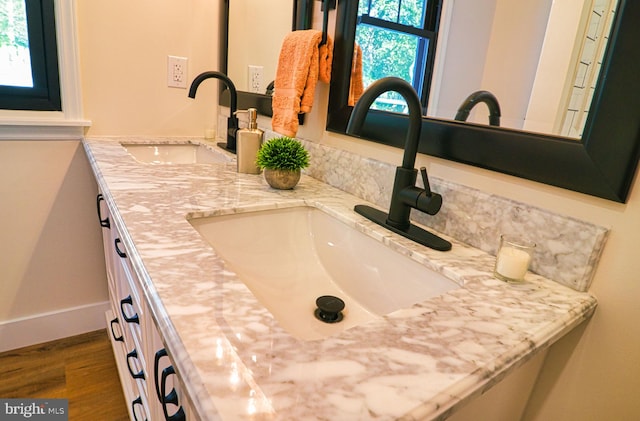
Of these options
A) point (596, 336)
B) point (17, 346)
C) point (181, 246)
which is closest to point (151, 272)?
point (181, 246)

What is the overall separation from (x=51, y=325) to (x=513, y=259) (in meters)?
1.83

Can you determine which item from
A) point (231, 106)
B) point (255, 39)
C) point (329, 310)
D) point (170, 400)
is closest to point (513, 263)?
point (329, 310)

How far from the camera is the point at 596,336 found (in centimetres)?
57

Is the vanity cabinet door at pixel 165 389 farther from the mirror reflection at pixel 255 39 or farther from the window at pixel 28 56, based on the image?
the window at pixel 28 56

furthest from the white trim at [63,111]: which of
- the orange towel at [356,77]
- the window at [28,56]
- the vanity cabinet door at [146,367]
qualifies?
the orange towel at [356,77]

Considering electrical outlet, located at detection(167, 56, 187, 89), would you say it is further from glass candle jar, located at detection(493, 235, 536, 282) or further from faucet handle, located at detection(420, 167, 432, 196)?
glass candle jar, located at detection(493, 235, 536, 282)

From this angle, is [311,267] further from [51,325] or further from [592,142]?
[51,325]

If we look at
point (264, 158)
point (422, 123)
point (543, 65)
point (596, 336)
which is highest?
point (543, 65)

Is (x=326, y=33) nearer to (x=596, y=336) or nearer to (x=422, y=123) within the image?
(x=422, y=123)

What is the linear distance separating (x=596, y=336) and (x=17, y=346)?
198 centimetres

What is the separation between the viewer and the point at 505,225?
0.66 metres

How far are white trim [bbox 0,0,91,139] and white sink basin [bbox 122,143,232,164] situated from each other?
20 centimetres

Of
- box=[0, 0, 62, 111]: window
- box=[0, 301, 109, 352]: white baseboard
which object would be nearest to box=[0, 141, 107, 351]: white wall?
box=[0, 301, 109, 352]: white baseboard

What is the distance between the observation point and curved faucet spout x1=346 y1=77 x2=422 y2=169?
0.65m
